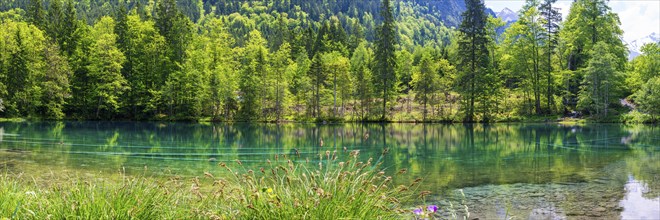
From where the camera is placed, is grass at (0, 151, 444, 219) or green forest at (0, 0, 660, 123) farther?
green forest at (0, 0, 660, 123)

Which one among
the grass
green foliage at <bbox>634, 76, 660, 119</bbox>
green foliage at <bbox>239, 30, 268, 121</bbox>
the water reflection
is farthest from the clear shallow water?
green foliage at <bbox>239, 30, 268, 121</bbox>

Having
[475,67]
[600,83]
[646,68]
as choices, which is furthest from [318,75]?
[646,68]

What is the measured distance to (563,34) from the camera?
58969 mm

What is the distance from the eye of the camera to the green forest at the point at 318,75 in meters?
53.0

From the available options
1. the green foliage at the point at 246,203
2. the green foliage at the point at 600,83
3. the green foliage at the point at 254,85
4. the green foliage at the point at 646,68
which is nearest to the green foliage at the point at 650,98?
the green foliage at the point at 600,83

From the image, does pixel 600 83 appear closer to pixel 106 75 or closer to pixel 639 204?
pixel 639 204

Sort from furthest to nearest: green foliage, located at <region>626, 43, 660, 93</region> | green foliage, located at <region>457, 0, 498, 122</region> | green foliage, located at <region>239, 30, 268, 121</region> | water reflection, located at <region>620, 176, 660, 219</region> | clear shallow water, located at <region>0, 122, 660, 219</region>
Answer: green foliage, located at <region>239, 30, 268, 121</region> → green foliage, located at <region>457, 0, 498, 122</region> → green foliage, located at <region>626, 43, 660, 93</region> → clear shallow water, located at <region>0, 122, 660, 219</region> → water reflection, located at <region>620, 176, 660, 219</region>

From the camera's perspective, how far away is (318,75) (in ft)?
189

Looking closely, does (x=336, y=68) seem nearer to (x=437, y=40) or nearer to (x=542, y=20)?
(x=542, y=20)

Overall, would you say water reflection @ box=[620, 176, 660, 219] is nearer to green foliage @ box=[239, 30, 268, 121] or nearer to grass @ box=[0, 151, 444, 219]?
grass @ box=[0, 151, 444, 219]

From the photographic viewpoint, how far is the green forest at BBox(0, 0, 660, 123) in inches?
2087

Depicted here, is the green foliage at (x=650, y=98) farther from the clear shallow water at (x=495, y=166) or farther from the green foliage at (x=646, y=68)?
the clear shallow water at (x=495, y=166)

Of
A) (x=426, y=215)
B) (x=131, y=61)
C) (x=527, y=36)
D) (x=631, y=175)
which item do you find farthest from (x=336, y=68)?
(x=426, y=215)

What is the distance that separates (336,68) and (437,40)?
146 meters
